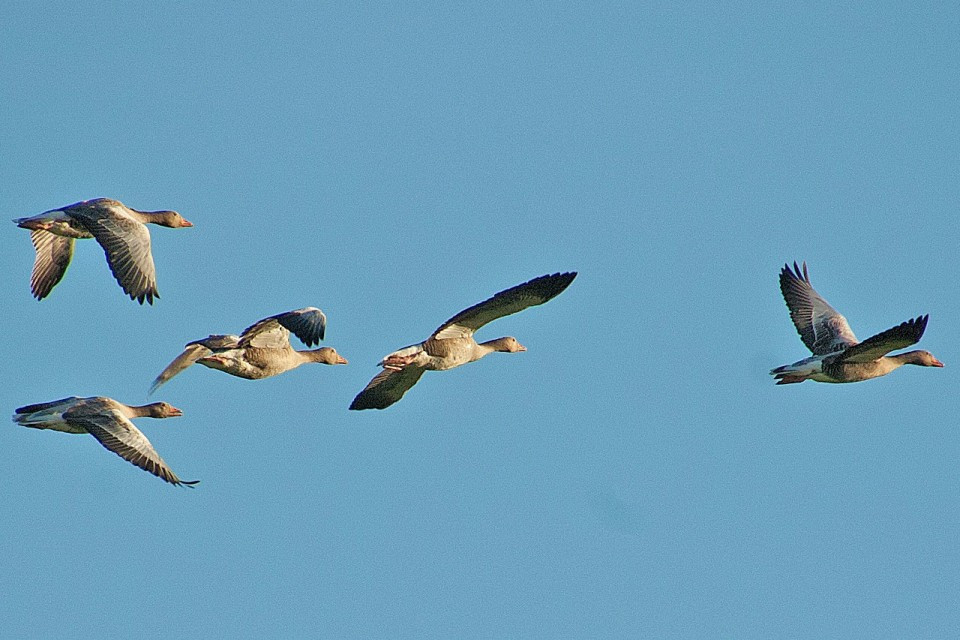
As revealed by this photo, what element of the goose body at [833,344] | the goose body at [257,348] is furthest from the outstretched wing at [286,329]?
the goose body at [833,344]

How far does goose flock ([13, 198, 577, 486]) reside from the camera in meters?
17.4

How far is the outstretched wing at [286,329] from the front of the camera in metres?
18.1

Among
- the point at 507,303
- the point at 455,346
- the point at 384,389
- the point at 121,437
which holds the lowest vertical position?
the point at 121,437

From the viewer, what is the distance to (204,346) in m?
18.7

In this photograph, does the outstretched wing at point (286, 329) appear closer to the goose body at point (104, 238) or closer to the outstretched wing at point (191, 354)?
the outstretched wing at point (191, 354)

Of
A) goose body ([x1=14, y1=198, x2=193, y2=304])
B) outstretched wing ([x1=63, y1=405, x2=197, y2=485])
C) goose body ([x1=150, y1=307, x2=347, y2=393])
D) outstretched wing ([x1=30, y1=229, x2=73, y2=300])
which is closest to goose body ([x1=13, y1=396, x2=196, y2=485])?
outstretched wing ([x1=63, y1=405, x2=197, y2=485])

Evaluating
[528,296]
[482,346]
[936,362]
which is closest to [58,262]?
[482,346]

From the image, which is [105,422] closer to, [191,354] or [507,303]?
[191,354]

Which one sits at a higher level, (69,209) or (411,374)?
(69,209)

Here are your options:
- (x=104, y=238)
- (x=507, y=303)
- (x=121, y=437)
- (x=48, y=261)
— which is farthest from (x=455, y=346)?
(x=48, y=261)

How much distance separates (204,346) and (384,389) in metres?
2.76

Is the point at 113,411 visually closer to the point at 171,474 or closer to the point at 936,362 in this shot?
the point at 171,474

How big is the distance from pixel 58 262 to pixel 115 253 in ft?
10.3

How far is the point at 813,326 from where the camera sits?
69.9 feet
